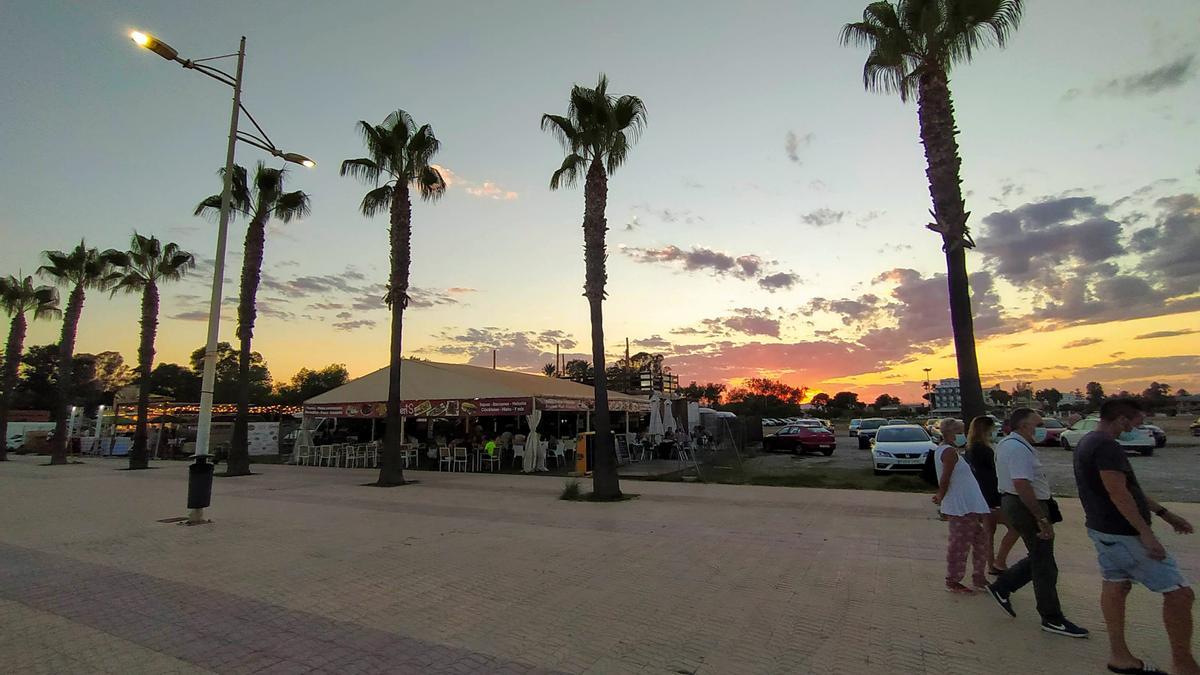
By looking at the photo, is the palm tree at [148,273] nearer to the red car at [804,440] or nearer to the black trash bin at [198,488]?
the black trash bin at [198,488]

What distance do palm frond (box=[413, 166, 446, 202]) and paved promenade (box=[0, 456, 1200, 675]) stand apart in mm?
10499

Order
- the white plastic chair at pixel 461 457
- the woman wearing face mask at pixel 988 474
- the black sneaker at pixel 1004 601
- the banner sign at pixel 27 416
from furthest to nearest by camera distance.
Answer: the banner sign at pixel 27 416
the white plastic chair at pixel 461 457
the woman wearing face mask at pixel 988 474
the black sneaker at pixel 1004 601

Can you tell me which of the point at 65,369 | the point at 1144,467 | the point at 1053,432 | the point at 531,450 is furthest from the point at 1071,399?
the point at 65,369

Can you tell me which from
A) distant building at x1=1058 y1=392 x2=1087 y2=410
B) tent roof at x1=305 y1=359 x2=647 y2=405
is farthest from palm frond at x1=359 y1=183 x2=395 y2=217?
distant building at x1=1058 y1=392 x2=1087 y2=410

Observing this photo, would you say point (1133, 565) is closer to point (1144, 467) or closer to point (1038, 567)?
point (1038, 567)

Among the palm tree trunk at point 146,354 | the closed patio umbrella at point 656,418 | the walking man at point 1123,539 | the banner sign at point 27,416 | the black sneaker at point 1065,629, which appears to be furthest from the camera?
the banner sign at point 27,416

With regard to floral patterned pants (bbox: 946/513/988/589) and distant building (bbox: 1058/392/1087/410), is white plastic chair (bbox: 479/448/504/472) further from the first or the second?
distant building (bbox: 1058/392/1087/410)

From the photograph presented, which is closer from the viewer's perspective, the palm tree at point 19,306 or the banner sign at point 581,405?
the banner sign at point 581,405

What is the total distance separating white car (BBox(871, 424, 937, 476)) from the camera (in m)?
15.9

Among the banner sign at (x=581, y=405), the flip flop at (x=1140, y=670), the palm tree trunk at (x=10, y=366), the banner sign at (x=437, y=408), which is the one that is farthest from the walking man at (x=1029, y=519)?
the palm tree trunk at (x=10, y=366)

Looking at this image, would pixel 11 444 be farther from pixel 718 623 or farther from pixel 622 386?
pixel 718 623

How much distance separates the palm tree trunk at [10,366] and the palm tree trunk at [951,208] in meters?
38.4

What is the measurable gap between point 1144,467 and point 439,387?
2332cm

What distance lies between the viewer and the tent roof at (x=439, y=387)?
21562 mm
